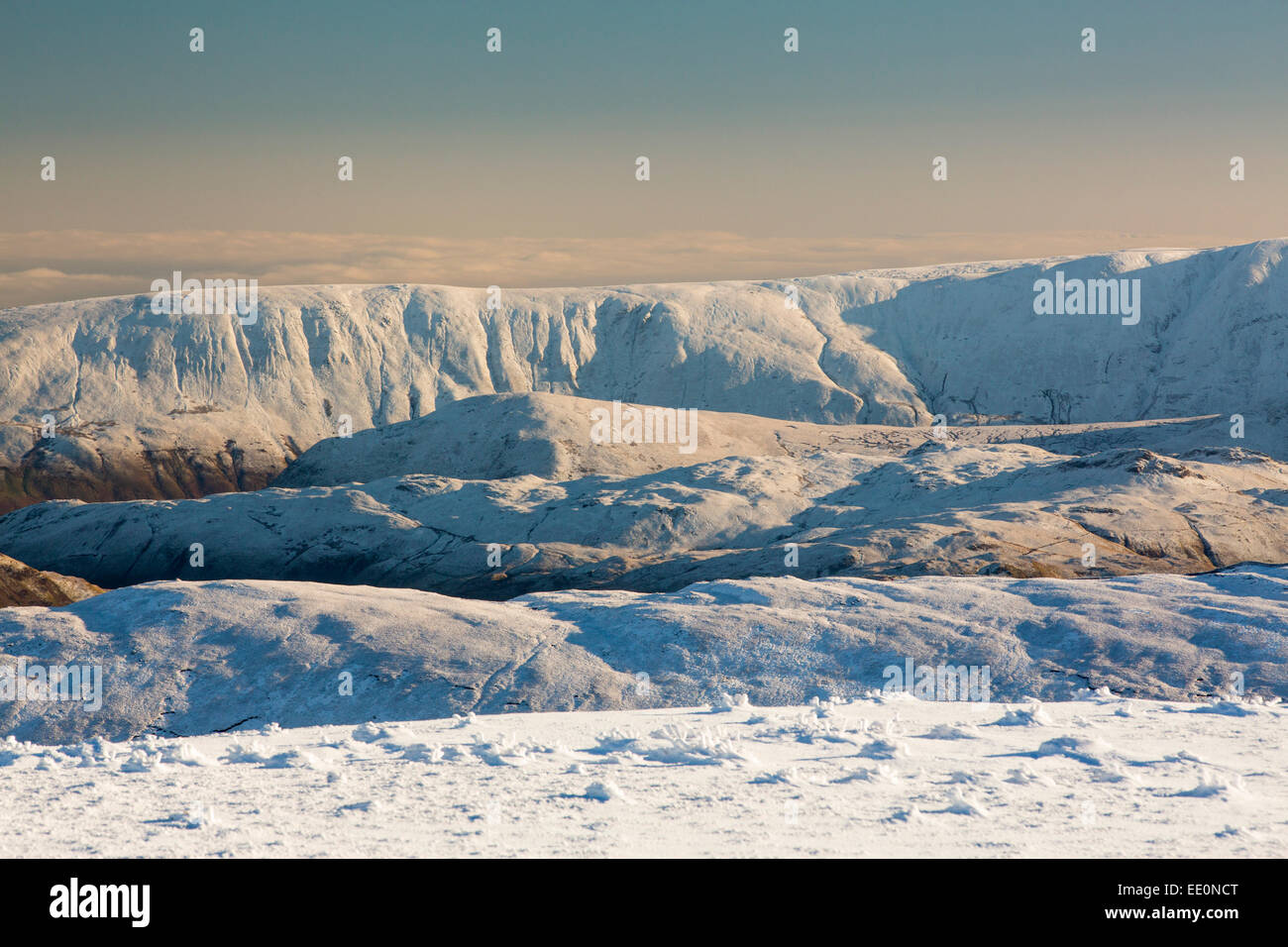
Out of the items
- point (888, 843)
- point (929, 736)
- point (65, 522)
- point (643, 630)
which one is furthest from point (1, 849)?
point (65, 522)

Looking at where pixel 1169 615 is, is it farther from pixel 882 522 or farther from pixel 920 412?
pixel 920 412

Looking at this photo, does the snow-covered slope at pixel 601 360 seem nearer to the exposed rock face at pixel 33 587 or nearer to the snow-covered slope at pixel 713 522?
the snow-covered slope at pixel 713 522

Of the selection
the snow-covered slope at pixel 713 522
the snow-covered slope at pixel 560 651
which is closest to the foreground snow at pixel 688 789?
the snow-covered slope at pixel 560 651

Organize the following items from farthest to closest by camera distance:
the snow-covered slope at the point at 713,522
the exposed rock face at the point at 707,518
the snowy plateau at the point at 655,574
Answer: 1. the exposed rock face at the point at 707,518
2. the snow-covered slope at the point at 713,522
3. the snowy plateau at the point at 655,574

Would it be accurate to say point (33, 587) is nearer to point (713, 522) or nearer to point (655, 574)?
point (655, 574)

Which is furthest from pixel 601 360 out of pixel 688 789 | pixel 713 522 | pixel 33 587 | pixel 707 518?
pixel 688 789
